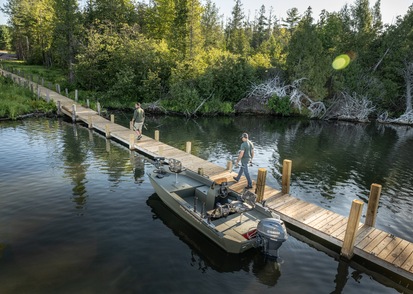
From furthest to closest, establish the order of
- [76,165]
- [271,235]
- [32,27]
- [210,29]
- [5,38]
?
1. [5,38]
2. [210,29]
3. [32,27]
4. [76,165]
5. [271,235]

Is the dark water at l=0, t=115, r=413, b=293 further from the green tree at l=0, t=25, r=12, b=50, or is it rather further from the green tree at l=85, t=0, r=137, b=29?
the green tree at l=0, t=25, r=12, b=50

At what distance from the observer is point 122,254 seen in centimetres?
935

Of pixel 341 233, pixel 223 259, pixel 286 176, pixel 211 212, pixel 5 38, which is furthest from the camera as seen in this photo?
pixel 5 38

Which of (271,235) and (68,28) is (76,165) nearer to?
(271,235)

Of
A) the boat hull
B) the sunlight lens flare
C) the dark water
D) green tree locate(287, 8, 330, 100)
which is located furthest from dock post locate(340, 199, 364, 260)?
the sunlight lens flare

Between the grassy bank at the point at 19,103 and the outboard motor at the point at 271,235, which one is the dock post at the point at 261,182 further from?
the grassy bank at the point at 19,103

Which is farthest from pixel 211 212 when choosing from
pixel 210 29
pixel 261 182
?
pixel 210 29

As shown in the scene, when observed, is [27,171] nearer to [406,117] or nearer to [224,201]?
[224,201]

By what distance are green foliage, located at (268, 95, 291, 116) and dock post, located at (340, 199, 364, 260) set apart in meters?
31.4

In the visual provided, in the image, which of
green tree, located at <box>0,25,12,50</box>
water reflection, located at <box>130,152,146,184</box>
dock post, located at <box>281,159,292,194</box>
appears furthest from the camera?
green tree, located at <box>0,25,12,50</box>

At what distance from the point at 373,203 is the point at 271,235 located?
4427mm

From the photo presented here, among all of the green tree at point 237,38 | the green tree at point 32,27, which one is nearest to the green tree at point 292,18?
the green tree at point 237,38

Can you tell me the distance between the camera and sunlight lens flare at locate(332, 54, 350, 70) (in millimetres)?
41688

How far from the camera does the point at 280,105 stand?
129ft
